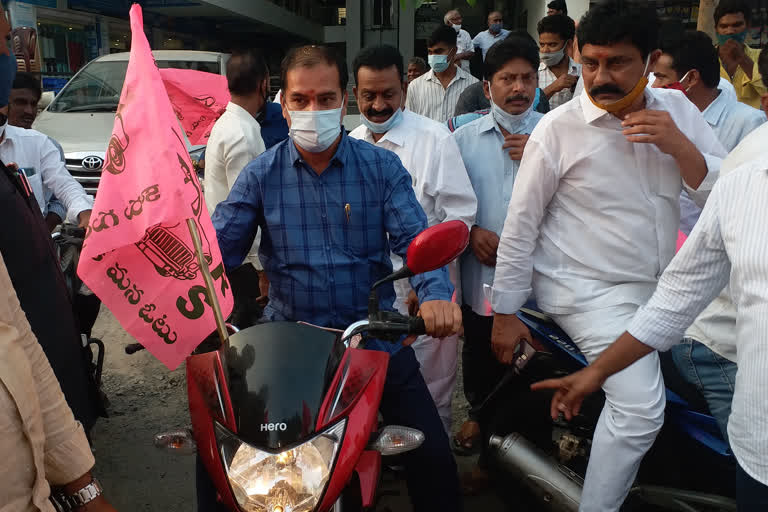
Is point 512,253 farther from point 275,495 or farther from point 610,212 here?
point 275,495

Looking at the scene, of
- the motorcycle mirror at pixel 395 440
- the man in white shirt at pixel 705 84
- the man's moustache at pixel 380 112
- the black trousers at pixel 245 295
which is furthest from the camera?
the man in white shirt at pixel 705 84

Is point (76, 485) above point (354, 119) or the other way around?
the other way around

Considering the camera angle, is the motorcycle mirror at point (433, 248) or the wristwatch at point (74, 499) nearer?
the wristwatch at point (74, 499)

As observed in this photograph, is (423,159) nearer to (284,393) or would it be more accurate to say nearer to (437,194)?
(437,194)

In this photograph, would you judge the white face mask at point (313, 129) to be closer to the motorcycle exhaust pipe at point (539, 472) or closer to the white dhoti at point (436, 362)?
the white dhoti at point (436, 362)

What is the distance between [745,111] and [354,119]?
7117 mm

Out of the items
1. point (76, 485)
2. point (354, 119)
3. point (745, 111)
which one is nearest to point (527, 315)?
point (76, 485)

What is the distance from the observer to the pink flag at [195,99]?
4.52m

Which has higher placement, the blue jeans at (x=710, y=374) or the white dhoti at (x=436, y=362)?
the blue jeans at (x=710, y=374)

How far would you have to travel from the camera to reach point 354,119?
10180 millimetres

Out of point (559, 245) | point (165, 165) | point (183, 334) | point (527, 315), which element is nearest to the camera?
point (165, 165)

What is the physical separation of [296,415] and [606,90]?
1.57 meters

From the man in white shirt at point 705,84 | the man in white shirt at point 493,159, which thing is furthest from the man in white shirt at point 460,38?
the man in white shirt at point 493,159

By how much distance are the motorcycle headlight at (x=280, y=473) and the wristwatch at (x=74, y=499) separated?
0.32 meters
